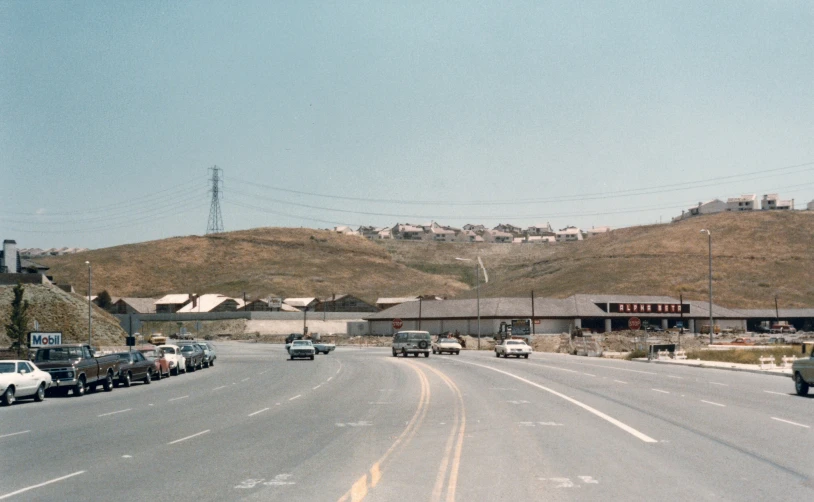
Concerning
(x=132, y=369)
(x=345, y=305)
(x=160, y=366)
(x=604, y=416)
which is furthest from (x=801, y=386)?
(x=345, y=305)

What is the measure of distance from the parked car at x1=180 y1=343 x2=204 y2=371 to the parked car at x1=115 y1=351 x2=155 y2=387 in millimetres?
10117

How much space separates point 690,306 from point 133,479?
415 ft

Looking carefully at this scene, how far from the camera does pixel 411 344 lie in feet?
222

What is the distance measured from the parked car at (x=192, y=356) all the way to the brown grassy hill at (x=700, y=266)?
108 m

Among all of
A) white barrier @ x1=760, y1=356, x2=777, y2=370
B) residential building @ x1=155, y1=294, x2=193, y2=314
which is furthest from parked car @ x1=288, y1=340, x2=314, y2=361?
residential building @ x1=155, y1=294, x2=193, y2=314

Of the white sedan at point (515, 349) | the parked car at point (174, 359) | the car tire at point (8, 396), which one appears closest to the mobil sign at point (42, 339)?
the parked car at point (174, 359)

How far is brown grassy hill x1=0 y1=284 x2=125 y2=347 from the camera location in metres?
75.6

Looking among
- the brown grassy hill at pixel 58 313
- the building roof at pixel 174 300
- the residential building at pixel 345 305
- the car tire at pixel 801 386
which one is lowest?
the car tire at pixel 801 386

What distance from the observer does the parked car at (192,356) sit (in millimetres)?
51406

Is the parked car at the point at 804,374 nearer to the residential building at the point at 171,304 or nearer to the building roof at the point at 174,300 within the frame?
the residential building at the point at 171,304

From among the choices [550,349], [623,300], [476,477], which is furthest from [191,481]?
[623,300]

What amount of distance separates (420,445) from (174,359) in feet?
113

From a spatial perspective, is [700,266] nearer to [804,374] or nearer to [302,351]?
[302,351]

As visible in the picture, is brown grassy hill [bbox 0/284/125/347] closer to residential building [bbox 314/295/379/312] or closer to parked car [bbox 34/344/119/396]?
parked car [bbox 34/344/119/396]
